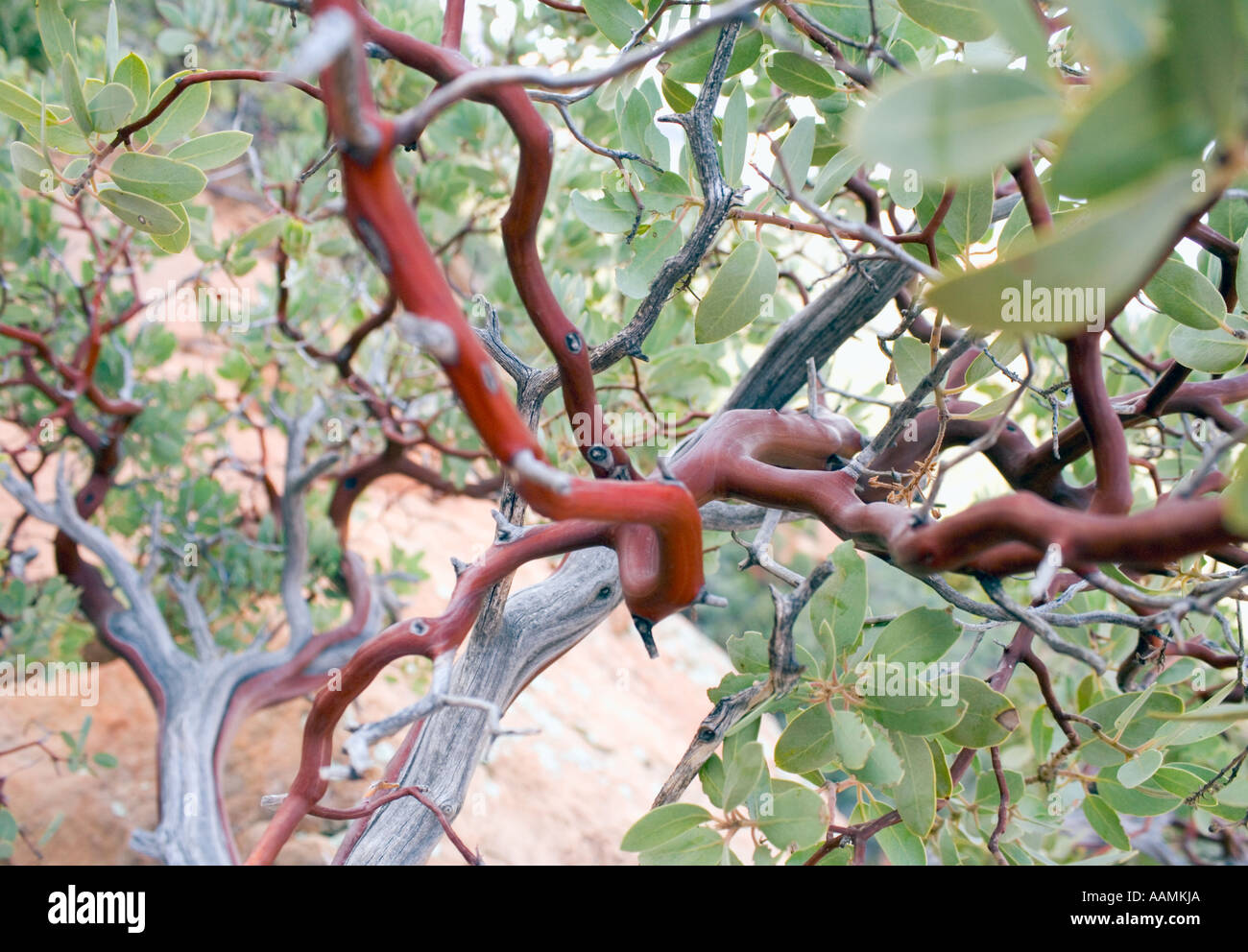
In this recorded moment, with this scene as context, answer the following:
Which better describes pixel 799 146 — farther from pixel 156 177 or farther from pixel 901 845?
pixel 901 845

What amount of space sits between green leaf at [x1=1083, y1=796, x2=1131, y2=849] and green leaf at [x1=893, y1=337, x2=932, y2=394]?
52 centimetres

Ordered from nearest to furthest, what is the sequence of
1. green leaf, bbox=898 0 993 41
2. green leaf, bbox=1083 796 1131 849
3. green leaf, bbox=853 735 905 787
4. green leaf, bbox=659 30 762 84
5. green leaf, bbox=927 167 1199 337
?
green leaf, bbox=927 167 1199 337 → green leaf, bbox=898 0 993 41 → green leaf, bbox=853 735 905 787 → green leaf, bbox=659 30 762 84 → green leaf, bbox=1083 796 1131 849

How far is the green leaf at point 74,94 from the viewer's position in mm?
681

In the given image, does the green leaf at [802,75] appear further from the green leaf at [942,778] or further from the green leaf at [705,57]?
the green leaf at [942,778]

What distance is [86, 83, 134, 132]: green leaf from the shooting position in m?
0.69

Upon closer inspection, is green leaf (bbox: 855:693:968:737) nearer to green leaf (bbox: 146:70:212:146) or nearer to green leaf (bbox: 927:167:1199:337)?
green leaf (bbox: 927:167:1199:337)

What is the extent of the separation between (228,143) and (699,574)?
0.64 metres

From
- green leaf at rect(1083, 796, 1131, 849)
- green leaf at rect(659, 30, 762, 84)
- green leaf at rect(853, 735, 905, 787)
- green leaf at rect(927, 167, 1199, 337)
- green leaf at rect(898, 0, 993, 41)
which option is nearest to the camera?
green leaf at rect(927, 167, 1199, 337)

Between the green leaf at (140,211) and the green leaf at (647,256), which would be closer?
the green leaf at (140,211)

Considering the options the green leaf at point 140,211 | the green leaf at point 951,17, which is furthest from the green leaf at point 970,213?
the green leaf at point 140,211

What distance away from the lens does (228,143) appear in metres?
0.78

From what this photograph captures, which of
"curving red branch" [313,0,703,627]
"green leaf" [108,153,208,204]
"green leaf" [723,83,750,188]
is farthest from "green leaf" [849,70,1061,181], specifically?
"green leaf" [108,153,208,204]

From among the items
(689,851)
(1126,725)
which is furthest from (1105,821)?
(689,851)
